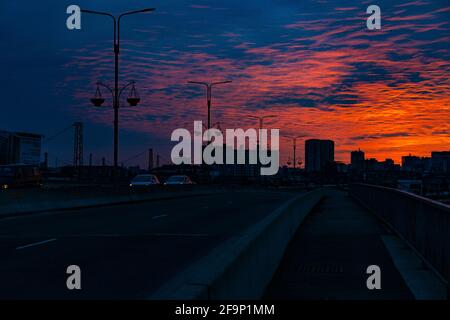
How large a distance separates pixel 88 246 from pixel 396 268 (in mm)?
7107

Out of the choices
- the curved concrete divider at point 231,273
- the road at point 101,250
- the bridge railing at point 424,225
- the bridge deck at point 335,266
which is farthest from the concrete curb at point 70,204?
the curved concrete divider at point 231,273

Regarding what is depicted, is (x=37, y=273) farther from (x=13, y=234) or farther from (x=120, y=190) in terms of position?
(x=120, y=190)

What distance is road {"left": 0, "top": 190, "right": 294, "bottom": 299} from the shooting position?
33.5 ft

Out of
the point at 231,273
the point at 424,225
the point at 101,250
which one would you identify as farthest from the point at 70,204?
the point at 231,273

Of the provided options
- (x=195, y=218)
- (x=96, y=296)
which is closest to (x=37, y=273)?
(x=96, y=296)

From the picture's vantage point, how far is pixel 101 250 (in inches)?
591

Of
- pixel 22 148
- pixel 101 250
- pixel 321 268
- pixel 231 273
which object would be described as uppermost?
→ pixel 22 148

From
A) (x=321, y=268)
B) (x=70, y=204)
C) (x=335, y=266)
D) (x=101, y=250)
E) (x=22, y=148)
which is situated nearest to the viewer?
(x=321, y=268)

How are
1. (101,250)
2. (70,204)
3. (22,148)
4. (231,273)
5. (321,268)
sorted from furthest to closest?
(22,148) < (70,204) < (101,250) < (321,268) < (231,273)

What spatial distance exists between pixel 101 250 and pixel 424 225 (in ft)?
23.1

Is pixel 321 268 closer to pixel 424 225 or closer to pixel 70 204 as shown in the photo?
pixel 424 225

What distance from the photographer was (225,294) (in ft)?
22.3

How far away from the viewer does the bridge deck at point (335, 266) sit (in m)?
10.6
